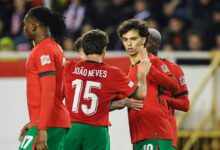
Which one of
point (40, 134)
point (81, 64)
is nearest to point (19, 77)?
point (81, 64)

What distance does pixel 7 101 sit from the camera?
11.1 meters

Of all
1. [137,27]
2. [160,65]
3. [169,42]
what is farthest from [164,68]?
[169,42]

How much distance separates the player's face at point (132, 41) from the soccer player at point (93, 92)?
0.88ft

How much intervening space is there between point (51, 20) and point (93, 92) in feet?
2.68

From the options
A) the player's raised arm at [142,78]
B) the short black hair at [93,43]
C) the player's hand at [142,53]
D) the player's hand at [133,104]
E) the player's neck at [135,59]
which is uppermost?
the short black hair at [93,43]

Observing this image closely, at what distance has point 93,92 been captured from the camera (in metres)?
8.80

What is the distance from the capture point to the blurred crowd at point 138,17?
15.1m

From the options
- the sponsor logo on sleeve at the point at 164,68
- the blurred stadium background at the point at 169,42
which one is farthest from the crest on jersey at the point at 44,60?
the blurred stadium background at the point at 169,42

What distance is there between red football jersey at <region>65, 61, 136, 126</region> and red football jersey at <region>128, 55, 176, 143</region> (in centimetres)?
36

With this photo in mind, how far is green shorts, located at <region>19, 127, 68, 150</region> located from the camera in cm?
811

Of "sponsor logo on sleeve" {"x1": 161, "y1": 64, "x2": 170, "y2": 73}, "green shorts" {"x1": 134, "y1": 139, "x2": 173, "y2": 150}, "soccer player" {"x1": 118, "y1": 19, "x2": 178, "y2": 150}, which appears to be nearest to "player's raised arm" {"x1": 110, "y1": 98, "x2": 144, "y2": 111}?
"soccer player" {"x1": 118, "y1": 19, "x2": 178, "y2": 150}

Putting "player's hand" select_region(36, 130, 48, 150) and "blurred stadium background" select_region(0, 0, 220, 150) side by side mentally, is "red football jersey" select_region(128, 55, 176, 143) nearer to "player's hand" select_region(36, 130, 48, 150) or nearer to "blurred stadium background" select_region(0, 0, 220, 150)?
"player's hand" select_region(36, 130, 48, 150)

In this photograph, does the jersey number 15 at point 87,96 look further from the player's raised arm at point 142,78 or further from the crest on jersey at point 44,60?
the crest on jersey at point 44,60

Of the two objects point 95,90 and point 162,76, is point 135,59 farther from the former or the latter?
point 95,90
